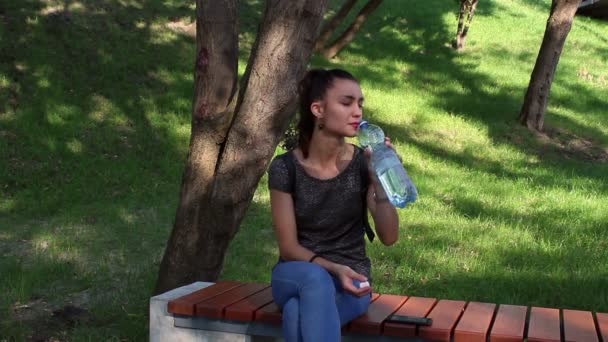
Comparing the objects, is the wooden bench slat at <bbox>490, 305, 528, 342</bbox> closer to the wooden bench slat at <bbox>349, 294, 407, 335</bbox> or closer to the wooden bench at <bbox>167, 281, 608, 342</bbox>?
the wooden bench at <bbox>167, 281, 608, 342</bbox>

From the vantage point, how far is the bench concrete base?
13.6 ft

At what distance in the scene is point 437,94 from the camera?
16062 millimetres

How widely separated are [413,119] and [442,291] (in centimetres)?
819

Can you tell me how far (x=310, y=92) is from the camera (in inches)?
158

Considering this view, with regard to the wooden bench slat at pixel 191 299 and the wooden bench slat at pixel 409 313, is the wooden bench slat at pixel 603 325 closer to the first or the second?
the wooden bench slat at pixel 409 313

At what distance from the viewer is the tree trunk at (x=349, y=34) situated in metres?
17.0

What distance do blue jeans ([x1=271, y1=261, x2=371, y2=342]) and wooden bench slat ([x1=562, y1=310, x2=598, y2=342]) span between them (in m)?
0.94

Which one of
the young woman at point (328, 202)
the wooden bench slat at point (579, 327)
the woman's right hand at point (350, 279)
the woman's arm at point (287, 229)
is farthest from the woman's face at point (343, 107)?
the wooden bench slat at point (579, 327)

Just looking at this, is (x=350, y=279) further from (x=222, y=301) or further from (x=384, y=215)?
(x=222, y=301)

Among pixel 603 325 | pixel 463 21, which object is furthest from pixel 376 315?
pixel 463 21

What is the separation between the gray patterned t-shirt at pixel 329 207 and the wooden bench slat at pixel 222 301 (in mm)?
533

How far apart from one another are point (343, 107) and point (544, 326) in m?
1.36

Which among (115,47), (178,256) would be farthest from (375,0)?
(178,256)

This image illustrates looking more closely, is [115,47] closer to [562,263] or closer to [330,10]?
[330,10]
